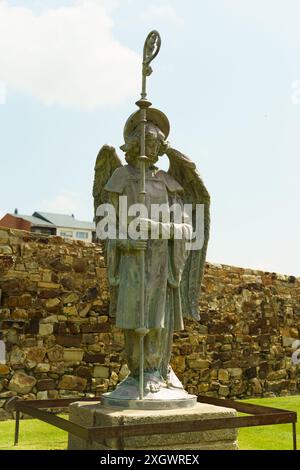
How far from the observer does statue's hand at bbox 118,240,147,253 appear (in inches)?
199

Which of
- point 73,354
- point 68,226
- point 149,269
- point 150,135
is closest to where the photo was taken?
point 149,269

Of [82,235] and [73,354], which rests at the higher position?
[82,235]

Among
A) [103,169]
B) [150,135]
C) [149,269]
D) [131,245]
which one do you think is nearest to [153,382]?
[149,269]


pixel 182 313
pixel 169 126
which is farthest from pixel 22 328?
pixel 169 126

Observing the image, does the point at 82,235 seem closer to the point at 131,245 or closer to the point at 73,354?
the point at 73,354

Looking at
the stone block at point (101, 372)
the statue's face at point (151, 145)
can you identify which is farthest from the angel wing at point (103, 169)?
the stone block at point (101, 372)

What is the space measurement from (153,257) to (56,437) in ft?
8.71

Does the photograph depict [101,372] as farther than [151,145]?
Yes

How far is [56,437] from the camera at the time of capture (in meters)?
6.58

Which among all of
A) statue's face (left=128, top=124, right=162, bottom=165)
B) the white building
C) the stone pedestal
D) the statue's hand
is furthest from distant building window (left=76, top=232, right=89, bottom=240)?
the stone pedestal

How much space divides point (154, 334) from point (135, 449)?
1.03 meters

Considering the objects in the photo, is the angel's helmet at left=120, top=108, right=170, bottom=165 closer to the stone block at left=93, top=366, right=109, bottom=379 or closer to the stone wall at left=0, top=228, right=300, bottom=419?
the stone wall at left=0, top=228, right=300, bottom=419

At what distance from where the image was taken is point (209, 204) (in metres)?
5.77

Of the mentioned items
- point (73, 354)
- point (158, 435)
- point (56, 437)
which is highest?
point (73, 354)
